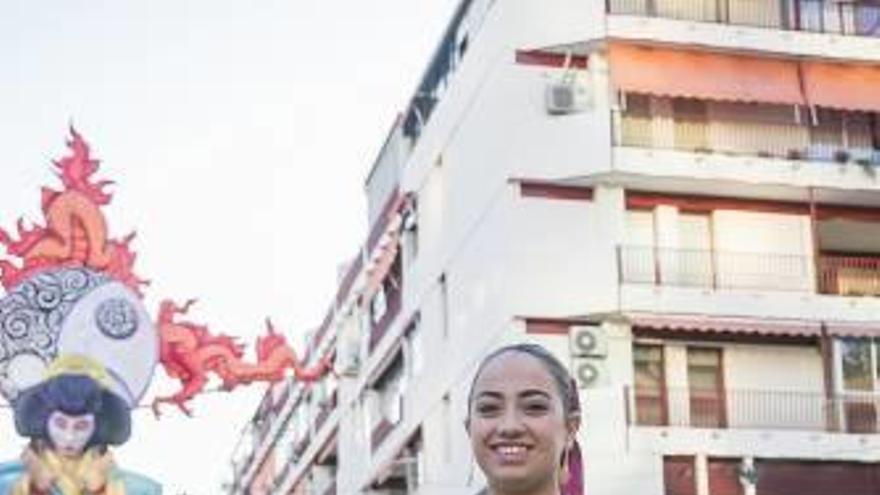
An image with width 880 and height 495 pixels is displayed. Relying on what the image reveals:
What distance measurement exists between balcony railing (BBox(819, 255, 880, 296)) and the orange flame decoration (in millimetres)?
10554

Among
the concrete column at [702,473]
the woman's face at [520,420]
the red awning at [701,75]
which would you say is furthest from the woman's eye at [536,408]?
the red awning at [701,75]

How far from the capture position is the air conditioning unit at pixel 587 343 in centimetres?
3316

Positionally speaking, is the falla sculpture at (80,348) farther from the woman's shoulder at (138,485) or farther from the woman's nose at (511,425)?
the woman's nose at (511,425)

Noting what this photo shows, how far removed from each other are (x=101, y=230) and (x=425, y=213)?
11.0 metres

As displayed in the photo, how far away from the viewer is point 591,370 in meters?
33.2

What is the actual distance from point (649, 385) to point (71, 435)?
10797 millimetres

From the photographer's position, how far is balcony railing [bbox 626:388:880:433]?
110ft

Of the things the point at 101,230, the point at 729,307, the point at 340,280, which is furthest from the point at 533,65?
the point at 340,280

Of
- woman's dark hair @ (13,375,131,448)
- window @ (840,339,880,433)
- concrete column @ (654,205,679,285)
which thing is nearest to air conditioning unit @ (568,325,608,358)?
concrete column @ (654,205,679,285)

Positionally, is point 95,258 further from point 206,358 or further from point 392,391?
point 392,391

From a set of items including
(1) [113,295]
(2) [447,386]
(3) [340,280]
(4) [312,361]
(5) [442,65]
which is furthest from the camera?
(4) [312,361]

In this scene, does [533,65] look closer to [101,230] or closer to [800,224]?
[800,224]

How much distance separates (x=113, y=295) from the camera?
29703 mm

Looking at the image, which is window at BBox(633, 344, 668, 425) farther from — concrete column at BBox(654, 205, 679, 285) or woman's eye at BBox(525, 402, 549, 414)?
woman's eye at BBox(525, 402, 549, 414)
